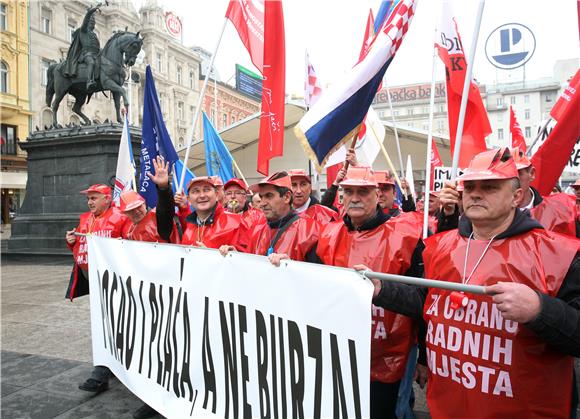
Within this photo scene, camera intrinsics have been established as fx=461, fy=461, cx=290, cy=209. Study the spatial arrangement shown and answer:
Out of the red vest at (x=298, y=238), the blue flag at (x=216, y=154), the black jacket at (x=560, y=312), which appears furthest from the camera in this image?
the blue flag at (x=216, y=154)

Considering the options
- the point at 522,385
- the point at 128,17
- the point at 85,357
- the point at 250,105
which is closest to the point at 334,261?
the point at 522,385

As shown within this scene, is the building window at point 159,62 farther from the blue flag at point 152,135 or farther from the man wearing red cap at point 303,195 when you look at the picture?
the man wearing red cap at point 303,195

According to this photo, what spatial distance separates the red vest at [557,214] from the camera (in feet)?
11.6

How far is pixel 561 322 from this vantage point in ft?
5.43

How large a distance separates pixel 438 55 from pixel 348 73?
1.21 metres

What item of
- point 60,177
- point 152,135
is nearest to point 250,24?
point 152,135

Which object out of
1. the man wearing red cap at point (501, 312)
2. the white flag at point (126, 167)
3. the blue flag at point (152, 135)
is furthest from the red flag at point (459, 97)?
the white flag at point (126, 167)

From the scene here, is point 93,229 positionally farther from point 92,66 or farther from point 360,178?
point 92,66

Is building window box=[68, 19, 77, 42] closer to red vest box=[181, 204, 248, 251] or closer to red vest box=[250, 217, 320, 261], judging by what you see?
red vest box=[181, 204, 248, 251]

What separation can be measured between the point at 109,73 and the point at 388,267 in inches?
494

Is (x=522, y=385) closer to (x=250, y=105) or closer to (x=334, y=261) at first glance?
(x=334, y=261)

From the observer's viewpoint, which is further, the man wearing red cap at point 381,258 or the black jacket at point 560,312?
the man wearing red cap at point 381,258

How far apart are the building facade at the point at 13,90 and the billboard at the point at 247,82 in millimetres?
28752

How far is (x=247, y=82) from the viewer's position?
213 feet
